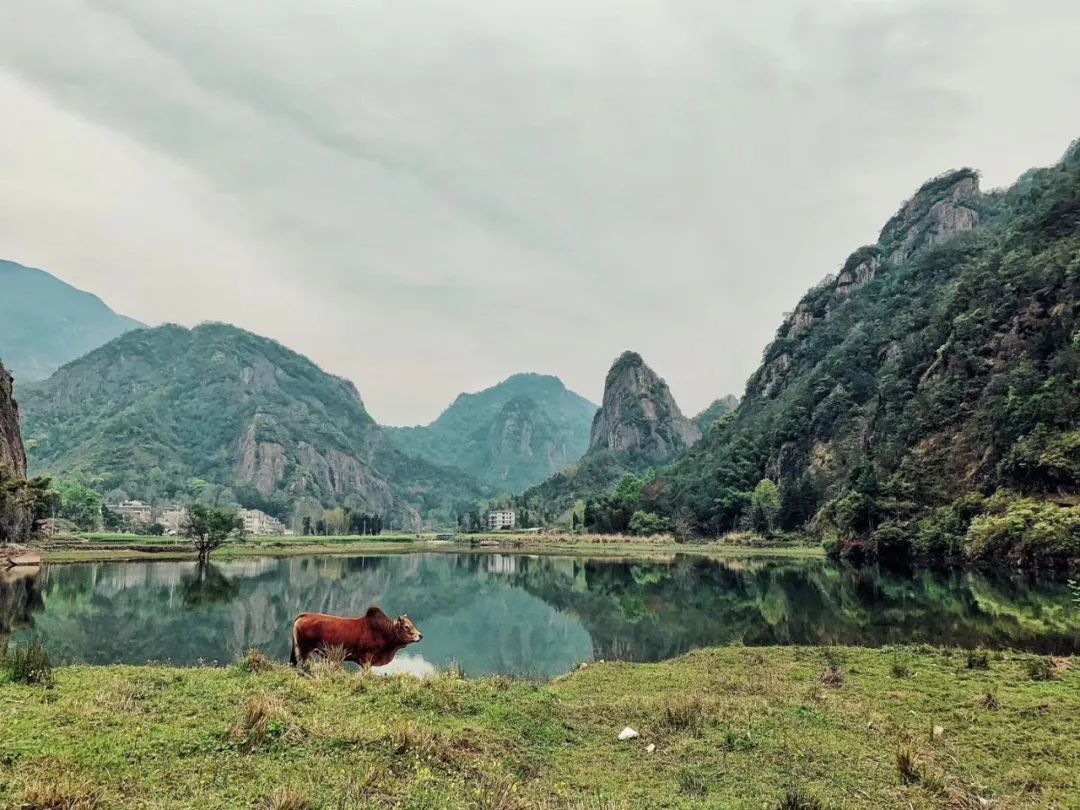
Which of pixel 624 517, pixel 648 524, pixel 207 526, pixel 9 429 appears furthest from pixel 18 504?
pixel 624 517

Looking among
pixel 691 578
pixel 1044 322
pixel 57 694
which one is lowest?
pixel 691 578

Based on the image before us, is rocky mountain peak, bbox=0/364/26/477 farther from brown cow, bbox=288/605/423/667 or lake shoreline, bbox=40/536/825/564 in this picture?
brown cow, bbox=288/605/423/667

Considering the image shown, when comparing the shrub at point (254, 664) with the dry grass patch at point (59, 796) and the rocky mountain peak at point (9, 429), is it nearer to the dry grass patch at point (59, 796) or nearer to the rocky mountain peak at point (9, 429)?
the dry grass patch at point (59, 796)

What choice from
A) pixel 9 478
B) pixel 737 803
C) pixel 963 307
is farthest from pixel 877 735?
pixel 963 307

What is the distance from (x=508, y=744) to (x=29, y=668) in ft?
27.5

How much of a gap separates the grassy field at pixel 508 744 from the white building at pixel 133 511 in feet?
484

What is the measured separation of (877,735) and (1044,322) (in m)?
66.4

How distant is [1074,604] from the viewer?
982 inches

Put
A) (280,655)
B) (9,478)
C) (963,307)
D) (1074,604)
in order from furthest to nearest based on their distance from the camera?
1. (963,307)
2. (9,478)
3. (1074,604)
4. (280,655)

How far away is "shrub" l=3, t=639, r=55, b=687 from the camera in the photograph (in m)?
10.3

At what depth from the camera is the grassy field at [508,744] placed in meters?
6.27

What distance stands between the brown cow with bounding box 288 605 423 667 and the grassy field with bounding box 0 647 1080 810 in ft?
4.75

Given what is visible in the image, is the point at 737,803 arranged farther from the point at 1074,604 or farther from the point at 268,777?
the point at 1074,604

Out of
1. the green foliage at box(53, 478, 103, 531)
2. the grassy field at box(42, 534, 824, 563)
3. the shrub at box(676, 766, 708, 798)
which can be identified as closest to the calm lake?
the shrub at box(676, 766, 708, 798)
